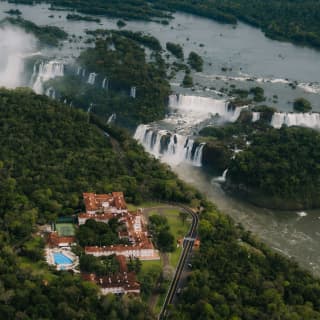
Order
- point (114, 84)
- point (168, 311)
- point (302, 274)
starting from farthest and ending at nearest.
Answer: point (114, 84)
point (302, 274)
point (168, 311)

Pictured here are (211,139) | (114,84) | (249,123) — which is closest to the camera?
(211,139)

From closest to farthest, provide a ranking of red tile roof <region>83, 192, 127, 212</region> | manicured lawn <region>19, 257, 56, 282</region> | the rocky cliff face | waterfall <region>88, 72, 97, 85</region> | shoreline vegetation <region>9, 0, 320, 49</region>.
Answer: manicured lawn <region>19, 257, 56, 282</region> < red tile roof <region>83, 192, 127, 212</region> < the rocky cliff face < waterfall <region>88, 72, 97, 85</region> < shoreline vegetation <region>9, 0, 320, 49</region>

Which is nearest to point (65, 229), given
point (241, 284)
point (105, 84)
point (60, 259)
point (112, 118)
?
point (60, 259)

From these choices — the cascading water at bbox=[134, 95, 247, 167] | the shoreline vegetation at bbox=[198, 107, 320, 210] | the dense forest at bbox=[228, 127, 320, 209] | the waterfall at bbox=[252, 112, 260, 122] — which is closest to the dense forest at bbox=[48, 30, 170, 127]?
the cascading water at bbox=[134, 95, 247, 167]

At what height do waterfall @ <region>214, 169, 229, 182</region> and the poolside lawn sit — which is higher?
waterfall @ <region>214, 169, 229, 182</region>

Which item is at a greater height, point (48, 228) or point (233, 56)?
point (233, 56)

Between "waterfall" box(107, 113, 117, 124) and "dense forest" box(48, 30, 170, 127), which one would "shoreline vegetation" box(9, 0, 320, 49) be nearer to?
"dense forest" box(48, 30, 170, 127)

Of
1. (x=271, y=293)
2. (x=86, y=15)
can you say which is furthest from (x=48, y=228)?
(x=86, y=15)

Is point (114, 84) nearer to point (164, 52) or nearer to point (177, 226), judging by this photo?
point (164, 52)
